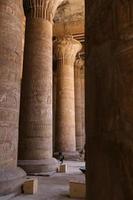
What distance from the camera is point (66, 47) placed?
1400 centimetres

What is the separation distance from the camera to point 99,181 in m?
1.66

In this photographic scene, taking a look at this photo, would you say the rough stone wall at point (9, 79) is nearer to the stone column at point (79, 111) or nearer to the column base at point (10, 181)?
the column base at point (10, 181)

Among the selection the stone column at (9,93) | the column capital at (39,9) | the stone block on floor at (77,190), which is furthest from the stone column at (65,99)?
the stone block on floor at (77,190)

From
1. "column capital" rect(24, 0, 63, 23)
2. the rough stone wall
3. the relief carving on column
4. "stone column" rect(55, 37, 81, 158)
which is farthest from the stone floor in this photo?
the relief carving on column

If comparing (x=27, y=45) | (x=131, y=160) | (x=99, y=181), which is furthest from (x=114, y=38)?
(x=27, y=45)

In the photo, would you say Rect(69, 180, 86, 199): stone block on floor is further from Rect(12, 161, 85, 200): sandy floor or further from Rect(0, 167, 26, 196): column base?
Rect(0, 167, 26, 196): column base

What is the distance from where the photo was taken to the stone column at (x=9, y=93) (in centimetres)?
486

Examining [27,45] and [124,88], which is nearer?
[124,88]

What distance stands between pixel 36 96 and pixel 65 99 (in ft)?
18.1

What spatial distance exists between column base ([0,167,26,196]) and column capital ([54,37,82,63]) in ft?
32.5

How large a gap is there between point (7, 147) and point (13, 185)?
0.75 meters

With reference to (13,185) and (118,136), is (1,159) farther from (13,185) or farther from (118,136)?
(118,136)

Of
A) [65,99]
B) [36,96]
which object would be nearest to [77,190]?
[36,96]

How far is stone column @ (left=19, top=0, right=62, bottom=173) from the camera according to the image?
303 inches
